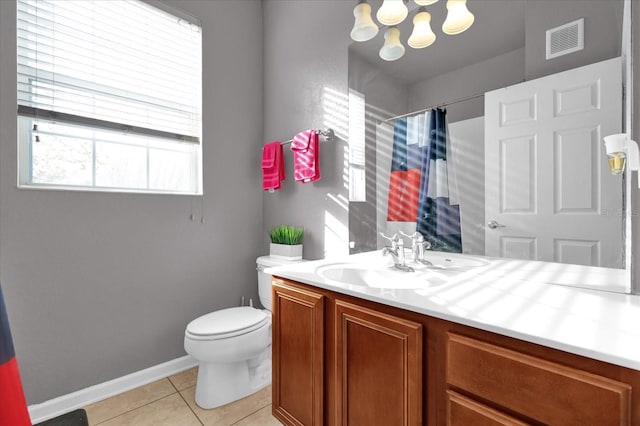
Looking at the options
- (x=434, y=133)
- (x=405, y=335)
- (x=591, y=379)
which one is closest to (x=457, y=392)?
(x=405, y=335)

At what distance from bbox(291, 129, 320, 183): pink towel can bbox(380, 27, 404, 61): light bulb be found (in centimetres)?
60

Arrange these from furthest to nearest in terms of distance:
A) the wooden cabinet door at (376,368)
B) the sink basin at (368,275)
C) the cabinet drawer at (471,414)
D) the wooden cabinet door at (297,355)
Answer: the sink basin at (368,275), the wooden cabinet door at (297,355), the wooden cabinet door at (376,368), the cabinet drawer at (471,414)

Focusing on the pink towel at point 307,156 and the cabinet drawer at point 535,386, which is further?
the pink towel at point 307,156

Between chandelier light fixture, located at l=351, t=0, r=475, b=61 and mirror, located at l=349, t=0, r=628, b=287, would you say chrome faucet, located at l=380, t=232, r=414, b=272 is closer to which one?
mirror, located at l=349, t=0, r=628, b=287

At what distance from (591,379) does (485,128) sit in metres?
0.93

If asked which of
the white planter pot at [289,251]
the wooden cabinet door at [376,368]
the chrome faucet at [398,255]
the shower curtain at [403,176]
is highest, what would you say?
the shower curtain at [403,176]

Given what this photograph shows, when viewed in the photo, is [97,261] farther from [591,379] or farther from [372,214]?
[591,379]

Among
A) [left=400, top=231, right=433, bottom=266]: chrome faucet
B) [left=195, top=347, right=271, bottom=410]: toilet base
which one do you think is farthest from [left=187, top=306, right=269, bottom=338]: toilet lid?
[left=400, top=231, right=433, bottom=266]: chrome faucet

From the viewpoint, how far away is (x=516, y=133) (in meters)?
1.13

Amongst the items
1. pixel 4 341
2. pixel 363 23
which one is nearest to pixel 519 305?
pixel 4 341

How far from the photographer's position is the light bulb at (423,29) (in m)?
1.35

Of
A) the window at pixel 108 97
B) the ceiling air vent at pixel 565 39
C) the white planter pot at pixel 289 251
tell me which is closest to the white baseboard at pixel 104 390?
the white planter pot at pixel 289 251

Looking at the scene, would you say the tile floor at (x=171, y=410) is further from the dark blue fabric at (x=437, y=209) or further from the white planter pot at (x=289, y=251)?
the dark blue fabric at (x=437, y=209)

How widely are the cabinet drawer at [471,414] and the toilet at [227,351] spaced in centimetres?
109
